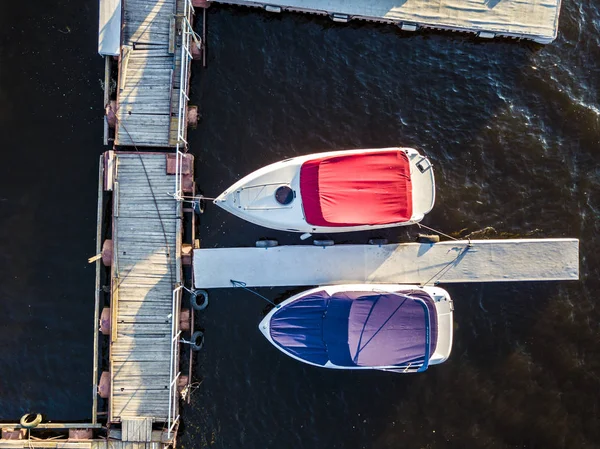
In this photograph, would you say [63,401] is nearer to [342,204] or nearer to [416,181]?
[342,204]

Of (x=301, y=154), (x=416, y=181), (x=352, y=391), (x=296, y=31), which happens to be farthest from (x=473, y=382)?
(x=296, y=31)

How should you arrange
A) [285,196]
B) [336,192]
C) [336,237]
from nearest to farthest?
[336,192], [285,196], [336,237]

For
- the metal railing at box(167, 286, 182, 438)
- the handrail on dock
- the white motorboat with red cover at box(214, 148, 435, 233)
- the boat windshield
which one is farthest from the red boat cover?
the metal railing at box(167, 286, 182, 438)

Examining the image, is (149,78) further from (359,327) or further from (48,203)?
(359,327)

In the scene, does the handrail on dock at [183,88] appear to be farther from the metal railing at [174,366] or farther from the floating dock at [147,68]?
the metal railing at [174,366]

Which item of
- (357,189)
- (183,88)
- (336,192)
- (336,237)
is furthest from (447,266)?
(183,88)

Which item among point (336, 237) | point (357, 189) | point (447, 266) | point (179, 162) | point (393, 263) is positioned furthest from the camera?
point (336, 237)
